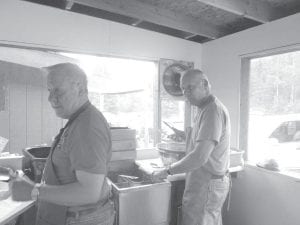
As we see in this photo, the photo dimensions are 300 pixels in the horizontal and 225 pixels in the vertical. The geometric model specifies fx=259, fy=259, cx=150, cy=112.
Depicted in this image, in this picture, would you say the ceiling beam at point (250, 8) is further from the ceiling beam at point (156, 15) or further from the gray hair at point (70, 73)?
the gray hair at point (70, 73)

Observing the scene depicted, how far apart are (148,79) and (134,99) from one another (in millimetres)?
275

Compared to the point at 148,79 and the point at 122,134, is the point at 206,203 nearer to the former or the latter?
the point at 122,134


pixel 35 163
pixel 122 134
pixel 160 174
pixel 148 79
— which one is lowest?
pixel 160 174

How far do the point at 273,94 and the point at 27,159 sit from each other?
83.9 inches

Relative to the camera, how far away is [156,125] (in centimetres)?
284

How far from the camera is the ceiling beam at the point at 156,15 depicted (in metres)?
2.15

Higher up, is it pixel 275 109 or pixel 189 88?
pixel 189 88

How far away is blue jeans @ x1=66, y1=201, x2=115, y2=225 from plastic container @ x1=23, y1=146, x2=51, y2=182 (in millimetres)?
586

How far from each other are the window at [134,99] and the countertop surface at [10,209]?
1336mm

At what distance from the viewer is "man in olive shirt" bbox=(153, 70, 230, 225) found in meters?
1.68

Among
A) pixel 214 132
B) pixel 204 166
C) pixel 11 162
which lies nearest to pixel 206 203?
pixel 204 166

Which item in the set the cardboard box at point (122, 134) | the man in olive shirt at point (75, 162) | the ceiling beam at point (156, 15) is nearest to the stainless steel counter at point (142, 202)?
the cardboard box at point (122, 134)

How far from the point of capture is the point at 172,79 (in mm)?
2869

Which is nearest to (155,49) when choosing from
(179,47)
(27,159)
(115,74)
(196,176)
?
(179,47)
